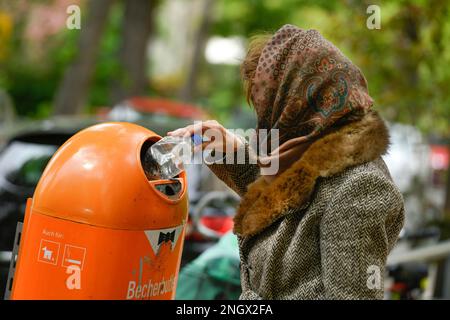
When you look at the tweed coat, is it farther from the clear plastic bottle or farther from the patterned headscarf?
the clear plastic bottle

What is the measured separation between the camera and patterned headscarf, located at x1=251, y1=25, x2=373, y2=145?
224 centimetres

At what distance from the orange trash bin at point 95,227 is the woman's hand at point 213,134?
235mm

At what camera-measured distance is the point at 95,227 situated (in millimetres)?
2447

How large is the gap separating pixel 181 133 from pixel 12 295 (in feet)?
2.85

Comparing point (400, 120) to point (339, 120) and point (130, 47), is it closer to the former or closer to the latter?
point (339, 120)

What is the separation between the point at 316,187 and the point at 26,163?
3609 mm

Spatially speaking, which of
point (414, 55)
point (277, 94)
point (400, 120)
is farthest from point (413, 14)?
point (277, 94)

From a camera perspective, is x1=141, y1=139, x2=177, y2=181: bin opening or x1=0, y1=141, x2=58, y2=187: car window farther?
x1=0, y1=141, x2=58, y2=187: car window

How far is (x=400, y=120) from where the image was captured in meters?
7.71

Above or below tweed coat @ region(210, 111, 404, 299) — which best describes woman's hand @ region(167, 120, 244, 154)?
above

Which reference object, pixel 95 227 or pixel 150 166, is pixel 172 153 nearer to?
pixel 150 166

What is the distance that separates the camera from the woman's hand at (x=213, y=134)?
Answer: 7.98ft

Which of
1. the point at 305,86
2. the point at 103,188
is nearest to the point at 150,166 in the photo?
the point at 103,188

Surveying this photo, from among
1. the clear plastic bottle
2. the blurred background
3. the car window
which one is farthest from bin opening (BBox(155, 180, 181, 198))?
the car window
